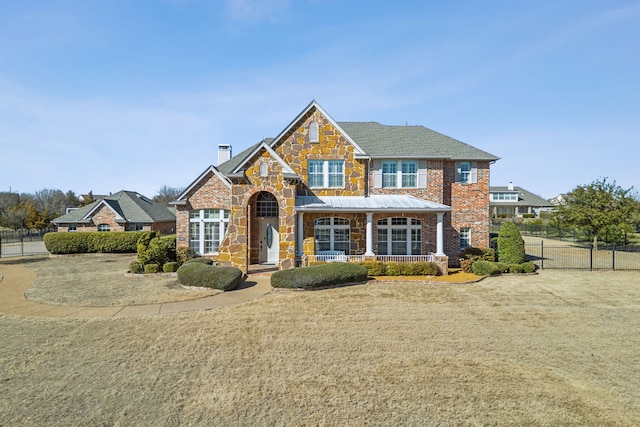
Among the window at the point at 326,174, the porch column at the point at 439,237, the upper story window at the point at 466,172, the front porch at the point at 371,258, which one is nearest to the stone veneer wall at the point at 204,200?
the window at the point at 326,174

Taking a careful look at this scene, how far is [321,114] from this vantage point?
67.0 ft

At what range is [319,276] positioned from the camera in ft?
48.1

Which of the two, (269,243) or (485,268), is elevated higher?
Answer: (269,243)

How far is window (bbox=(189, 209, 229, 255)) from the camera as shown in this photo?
2247cm

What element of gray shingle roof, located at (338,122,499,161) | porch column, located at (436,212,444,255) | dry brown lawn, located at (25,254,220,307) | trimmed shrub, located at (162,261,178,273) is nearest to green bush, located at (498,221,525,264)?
porch column, located at (436,212,444,255)

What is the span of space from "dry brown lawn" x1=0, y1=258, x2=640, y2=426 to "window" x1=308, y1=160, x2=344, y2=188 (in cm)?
1014

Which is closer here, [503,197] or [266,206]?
[266,206]

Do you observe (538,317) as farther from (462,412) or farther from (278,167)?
(278,167)

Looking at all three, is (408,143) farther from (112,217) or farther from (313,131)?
(112,217)

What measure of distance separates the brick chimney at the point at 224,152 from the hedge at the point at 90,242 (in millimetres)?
11192

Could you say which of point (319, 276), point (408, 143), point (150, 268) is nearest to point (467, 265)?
point (408, 143)

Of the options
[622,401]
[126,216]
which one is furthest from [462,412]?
[126,216]

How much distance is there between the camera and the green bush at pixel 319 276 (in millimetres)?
14438

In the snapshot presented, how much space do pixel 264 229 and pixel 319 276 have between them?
778 cm
